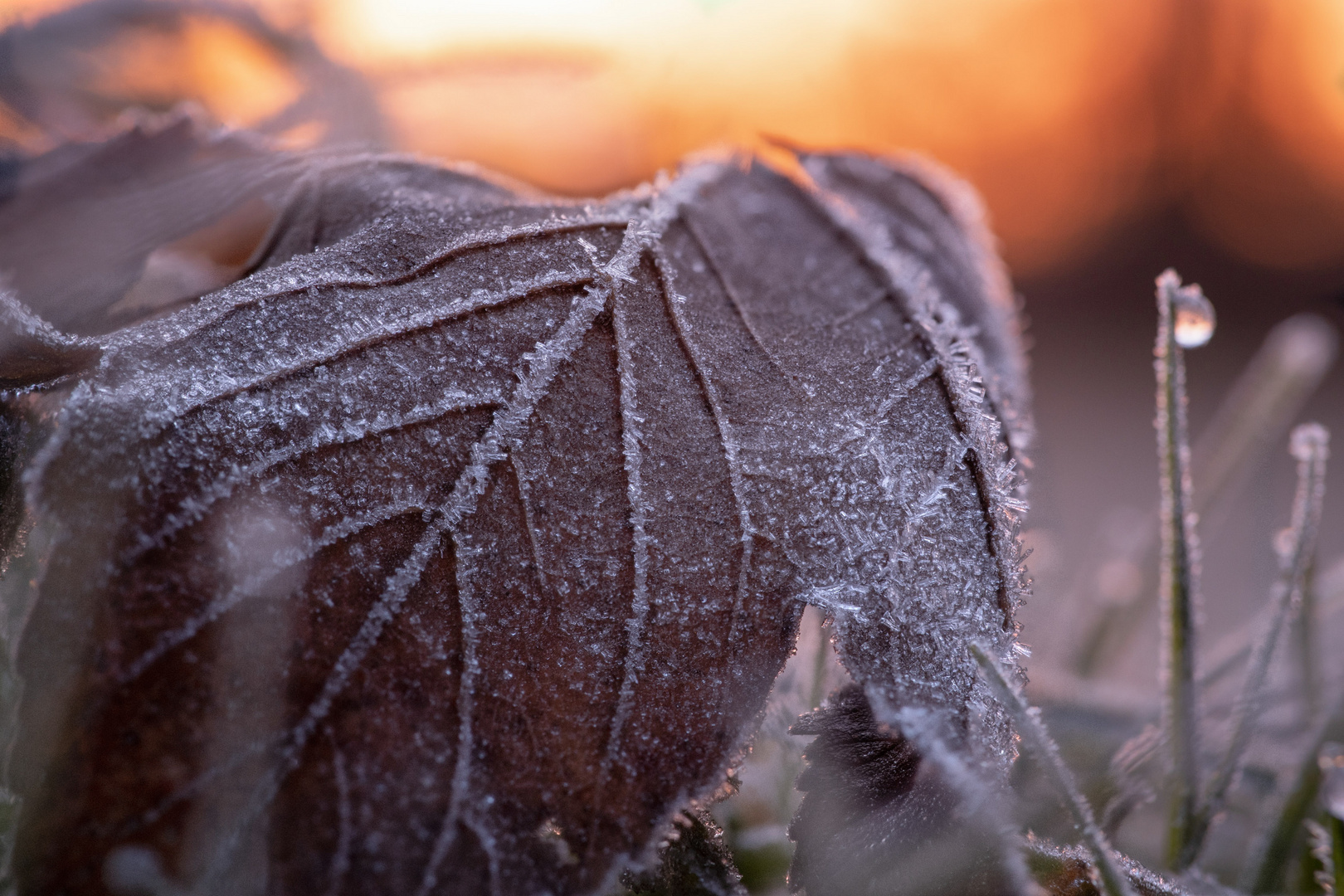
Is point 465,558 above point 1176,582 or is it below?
above

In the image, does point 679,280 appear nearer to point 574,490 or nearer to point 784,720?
point 574,490

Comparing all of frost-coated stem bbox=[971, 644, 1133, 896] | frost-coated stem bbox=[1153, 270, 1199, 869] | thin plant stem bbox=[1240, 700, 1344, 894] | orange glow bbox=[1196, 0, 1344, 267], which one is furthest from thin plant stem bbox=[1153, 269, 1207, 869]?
orange glow bbox=[1196, 0, 1344, 267]

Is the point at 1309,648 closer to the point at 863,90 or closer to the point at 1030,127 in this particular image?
the point at 863,90

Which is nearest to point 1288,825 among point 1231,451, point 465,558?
point 1231,451

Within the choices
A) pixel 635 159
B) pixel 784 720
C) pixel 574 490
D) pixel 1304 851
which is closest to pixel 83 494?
pixel 574 490

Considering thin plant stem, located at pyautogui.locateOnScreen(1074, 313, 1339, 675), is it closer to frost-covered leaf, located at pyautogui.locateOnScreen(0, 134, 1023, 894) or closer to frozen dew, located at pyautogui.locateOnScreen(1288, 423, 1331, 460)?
frozen dew, located at pyautogui.locateOnScreen(1288, 423, 1331, 460)

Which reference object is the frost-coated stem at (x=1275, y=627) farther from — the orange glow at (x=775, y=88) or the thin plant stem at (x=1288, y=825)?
the orange glow at (x=775, y=88)

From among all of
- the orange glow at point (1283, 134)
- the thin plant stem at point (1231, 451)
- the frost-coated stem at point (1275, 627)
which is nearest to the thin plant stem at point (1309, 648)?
the frost-coated stem at point (1275, 627)
